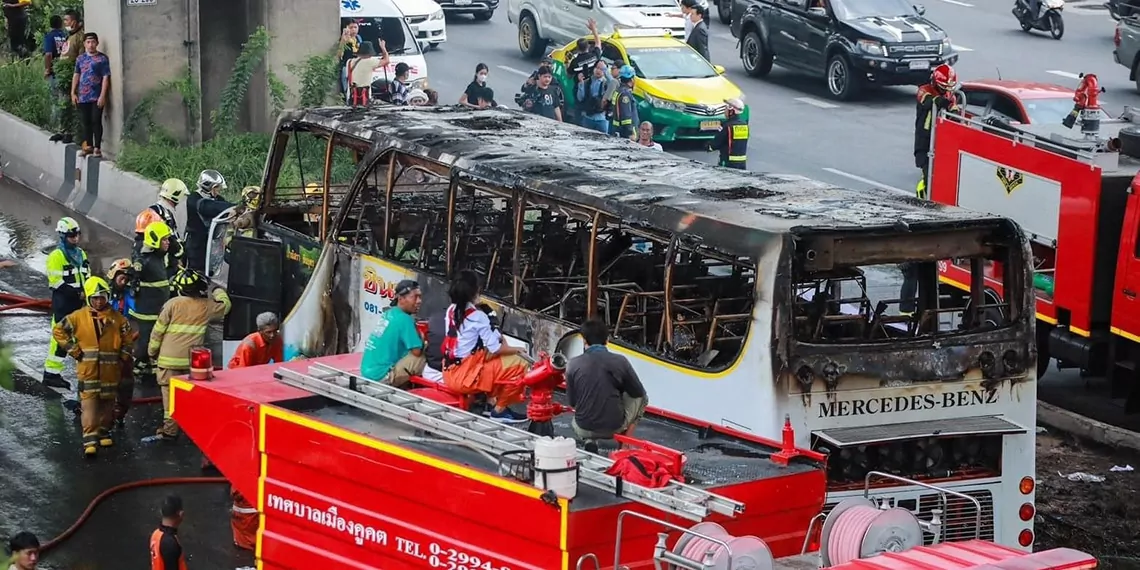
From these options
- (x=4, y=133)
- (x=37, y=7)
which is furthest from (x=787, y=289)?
(x=37, y=7)

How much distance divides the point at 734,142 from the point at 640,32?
5763 mm

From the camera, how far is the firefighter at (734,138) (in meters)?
22.2

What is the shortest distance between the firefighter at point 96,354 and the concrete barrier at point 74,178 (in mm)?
5859

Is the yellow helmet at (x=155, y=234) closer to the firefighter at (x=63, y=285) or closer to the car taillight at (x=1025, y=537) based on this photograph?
the firefighter at (x=63, y=285)

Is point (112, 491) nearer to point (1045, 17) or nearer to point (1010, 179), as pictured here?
A: point (1010, 179)

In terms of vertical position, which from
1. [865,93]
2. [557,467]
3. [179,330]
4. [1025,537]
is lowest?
[1025,537]

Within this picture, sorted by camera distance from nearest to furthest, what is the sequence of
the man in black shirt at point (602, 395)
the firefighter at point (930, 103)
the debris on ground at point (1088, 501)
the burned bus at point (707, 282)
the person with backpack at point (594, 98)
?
1. the man in black shirt at point (602, 395)
2. the burned bus at point (707, 282)
3. the debris on ground at point (1088, 501)
4. the firefighter at point (930, 103)
5. the person with backpack at point (594, 98)

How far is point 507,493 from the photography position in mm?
7828

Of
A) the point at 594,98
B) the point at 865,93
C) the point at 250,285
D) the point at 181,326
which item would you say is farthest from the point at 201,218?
the point at 865,93

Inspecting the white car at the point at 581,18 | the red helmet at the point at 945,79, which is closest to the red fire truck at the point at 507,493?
the red helmet at the point at 945,79

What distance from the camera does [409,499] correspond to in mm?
8305

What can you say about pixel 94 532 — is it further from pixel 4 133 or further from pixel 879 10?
pixel 879 10

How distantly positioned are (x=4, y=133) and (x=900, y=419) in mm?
16470

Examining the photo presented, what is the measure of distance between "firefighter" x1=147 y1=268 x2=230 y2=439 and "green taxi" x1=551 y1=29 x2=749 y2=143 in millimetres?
11677
